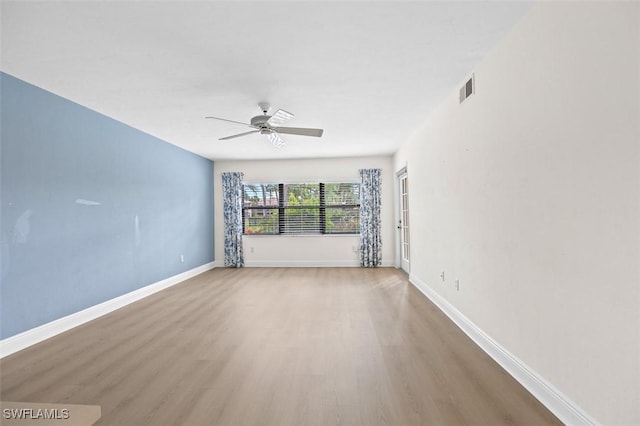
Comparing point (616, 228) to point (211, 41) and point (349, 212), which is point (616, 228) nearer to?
point (211, 41)

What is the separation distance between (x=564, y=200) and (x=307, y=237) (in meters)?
5.43

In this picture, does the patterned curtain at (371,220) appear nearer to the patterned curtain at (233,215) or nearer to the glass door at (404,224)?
the glass door at (404,224)

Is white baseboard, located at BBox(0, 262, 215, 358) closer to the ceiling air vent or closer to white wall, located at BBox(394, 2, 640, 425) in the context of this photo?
white wall, located at BBox(394, 2, 640, 425)

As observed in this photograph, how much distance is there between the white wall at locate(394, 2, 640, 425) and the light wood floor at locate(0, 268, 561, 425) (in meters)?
0.43

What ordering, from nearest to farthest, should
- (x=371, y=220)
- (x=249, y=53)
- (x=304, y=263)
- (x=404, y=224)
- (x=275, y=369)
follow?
(x=275, y=369), (x=249, y=53), (x=404, y=224), (x=371, y=220), (x=304, y=263)

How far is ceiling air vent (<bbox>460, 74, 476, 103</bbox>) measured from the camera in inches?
108

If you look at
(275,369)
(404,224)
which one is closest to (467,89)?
(275,369)

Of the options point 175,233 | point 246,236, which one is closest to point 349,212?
point 246,236

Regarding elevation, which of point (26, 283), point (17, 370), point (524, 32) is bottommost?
point (17, 370)

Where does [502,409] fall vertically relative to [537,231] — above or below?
below

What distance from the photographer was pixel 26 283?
2.79 m

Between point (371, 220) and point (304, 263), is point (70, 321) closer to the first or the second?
point (304, 263)

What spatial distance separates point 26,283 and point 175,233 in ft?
8.43

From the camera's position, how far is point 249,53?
7.88ft
